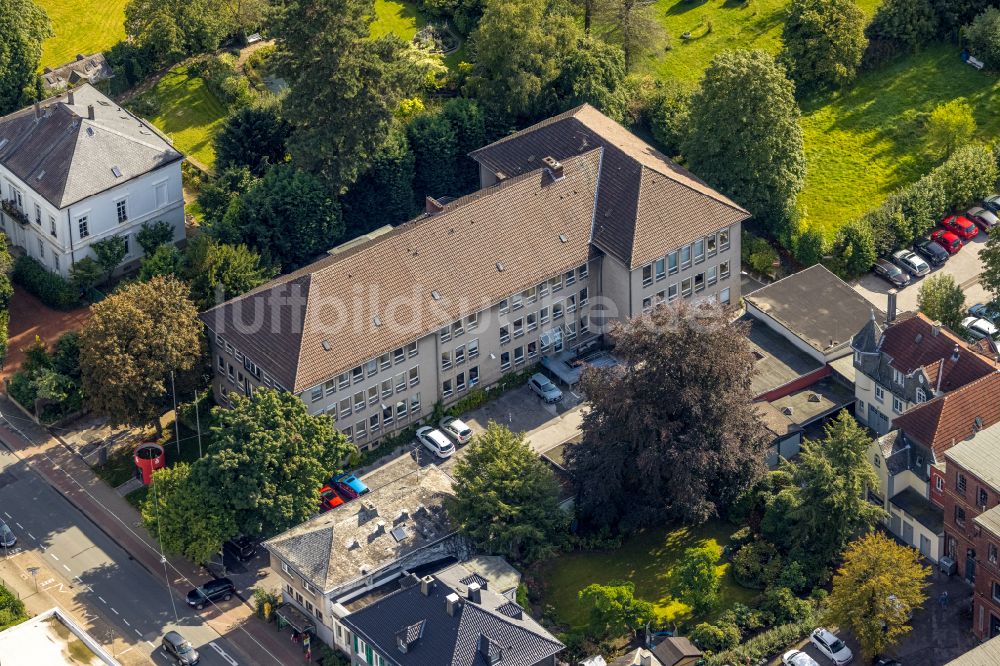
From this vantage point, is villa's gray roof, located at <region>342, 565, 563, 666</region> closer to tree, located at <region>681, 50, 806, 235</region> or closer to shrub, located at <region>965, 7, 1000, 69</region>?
tree, located at <region>681, 50, 806, 235</region>

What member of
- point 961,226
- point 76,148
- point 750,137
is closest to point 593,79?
point 750,137

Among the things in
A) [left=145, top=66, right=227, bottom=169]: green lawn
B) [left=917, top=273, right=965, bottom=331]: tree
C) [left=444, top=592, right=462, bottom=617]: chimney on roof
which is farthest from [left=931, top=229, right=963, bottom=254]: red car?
[left=145, top=66, right=227, bottom=169]: green lawn

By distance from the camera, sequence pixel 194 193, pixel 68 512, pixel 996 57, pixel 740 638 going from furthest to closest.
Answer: pixel 996 57 → pixel 194 193 → pixel 68 512 → pixel 740 638

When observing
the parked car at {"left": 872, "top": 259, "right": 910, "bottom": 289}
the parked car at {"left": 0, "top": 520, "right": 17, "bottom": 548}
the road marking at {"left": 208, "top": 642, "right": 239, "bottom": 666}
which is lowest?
the road marking at {"left": 208, "top": 642, "right": 239, "bottom": 666}

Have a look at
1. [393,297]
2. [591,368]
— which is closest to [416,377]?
[393,297]

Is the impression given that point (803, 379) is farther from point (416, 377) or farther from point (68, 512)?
point (68, 512)

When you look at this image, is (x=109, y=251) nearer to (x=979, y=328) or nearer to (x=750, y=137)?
(x=750, y=137)

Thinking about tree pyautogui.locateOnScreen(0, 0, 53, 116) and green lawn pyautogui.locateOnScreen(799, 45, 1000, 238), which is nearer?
tree pyautogui.locateOnScreen(0, 0, 53, 116)
